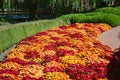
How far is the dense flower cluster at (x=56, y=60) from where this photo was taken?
10859 millimetres

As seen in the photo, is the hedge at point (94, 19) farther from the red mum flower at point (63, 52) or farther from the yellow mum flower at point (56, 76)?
the yellow mum flower at point (56, 76)

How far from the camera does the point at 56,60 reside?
41.5 ft

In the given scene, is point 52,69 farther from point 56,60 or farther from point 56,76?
point 56,60

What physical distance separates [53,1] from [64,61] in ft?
68.0

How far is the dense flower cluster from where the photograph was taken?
10.9m

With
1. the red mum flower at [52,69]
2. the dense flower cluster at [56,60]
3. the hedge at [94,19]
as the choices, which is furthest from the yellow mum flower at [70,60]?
the hedge at [94,19]

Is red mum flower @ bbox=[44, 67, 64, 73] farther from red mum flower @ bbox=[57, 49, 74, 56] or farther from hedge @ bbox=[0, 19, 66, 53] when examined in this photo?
hedge @ bbox=[0, 19, 66, 53]

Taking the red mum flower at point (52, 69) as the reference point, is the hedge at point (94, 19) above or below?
below

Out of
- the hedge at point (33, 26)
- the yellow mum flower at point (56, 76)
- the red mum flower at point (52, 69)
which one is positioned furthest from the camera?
the hedge at point (33, 26)

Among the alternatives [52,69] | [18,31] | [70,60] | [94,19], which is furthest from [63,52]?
[94,19]

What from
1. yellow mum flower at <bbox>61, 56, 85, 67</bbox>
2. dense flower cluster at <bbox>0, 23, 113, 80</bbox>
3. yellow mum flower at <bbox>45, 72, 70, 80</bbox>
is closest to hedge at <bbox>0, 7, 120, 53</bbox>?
dense flower cluster at <bbox>0, 23, 113, 80</bbox>

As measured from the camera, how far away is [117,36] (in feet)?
66.6

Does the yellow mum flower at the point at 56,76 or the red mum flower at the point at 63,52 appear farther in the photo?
the red mum flower at the point at 63,52

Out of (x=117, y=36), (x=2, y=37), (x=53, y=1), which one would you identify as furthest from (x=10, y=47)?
(x=53, y=1)
